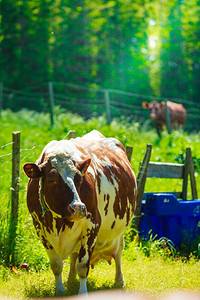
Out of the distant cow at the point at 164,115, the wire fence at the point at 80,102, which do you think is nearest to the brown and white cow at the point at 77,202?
the distant cow at the point at 164,115

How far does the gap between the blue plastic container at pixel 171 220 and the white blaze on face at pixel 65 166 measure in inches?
122

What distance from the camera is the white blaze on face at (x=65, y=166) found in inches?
177

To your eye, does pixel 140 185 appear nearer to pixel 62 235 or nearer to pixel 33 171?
pixel 62 235

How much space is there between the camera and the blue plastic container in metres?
7.43

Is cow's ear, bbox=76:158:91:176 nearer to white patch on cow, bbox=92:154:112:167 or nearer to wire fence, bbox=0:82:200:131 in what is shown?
white patch on cow, bbox=92:154:112:167

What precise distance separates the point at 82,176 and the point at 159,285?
6.02ft

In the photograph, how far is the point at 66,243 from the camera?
480 centimetres

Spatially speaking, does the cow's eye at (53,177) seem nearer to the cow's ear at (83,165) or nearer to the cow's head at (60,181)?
the cow's head at (60,181)

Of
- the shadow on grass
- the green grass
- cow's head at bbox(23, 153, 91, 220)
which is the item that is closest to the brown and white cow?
cow's head at bbox(23, 153, 91, 220)

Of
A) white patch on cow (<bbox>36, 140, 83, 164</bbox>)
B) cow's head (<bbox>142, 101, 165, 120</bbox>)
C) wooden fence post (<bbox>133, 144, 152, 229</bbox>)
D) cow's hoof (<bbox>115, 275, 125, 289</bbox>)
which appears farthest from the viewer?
cow's head (<bbox>142, 101, 165, 120</bbox>)

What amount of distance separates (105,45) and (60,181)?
2930 centimetres

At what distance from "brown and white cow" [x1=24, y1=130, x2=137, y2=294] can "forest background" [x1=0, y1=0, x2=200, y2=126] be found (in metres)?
22.4

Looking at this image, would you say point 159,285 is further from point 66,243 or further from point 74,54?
point 74,54

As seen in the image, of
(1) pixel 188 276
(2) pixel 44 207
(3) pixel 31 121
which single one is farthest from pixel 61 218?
(3) pixel 31 121
